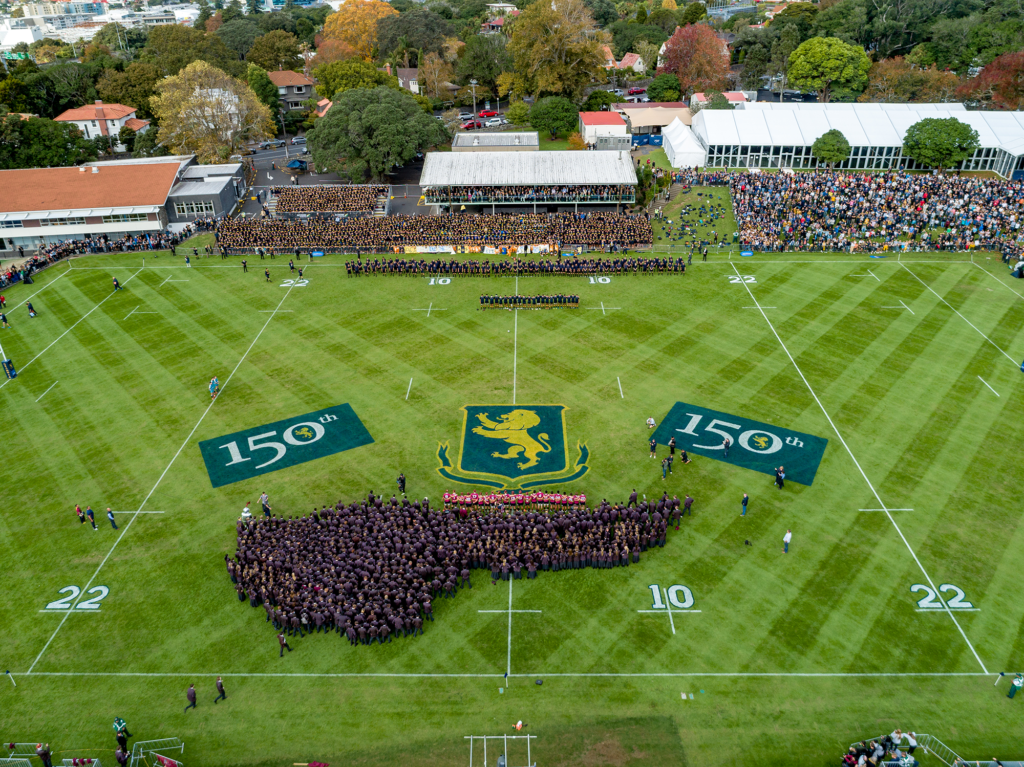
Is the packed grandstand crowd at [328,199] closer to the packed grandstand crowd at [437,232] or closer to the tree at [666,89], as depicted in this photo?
the packed grandstand crowd at [437,232]

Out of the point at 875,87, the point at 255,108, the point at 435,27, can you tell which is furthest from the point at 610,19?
the point at 255,108

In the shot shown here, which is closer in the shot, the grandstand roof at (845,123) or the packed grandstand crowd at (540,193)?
the packed grandstand crowd at (540,193)

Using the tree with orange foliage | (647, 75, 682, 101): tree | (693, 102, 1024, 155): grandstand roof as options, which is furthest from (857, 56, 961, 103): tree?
the tree with orange foliage

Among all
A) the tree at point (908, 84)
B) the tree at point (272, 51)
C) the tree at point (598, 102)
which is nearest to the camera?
the tree at point (908, 84)

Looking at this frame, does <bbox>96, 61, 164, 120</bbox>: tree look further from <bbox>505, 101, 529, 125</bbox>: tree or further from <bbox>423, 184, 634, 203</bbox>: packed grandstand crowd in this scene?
<bbox>423, 184, 634, 203</bbox>: packed grandstand crowd

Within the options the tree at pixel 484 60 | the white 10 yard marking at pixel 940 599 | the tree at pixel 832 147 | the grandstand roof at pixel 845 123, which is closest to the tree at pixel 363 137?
the grandstand roof at pixel 845 123

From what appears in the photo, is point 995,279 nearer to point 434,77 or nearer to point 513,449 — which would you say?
point 513,449
